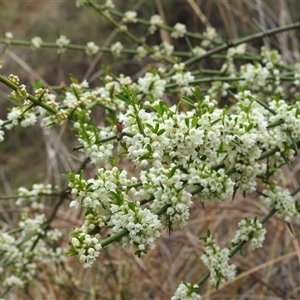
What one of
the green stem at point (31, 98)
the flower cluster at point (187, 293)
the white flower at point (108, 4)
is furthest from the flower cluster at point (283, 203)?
the white flower at point (108, 4)

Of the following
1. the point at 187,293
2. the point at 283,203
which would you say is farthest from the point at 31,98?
the point at 283,203

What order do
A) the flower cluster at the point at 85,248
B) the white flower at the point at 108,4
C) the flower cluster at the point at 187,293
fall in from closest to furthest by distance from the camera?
the flower cluster at the point at 85,248 < the flower cluster at the point at 187,293 < the white flower at the point at 108,4

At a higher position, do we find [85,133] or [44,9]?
[44,9]

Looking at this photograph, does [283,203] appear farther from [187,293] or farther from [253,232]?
[187,293]

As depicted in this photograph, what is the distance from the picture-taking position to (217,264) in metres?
1.05

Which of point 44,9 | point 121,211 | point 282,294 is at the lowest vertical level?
point 282,294

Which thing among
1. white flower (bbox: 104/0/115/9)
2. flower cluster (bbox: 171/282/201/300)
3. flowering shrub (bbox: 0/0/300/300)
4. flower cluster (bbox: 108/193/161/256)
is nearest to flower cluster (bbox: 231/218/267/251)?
flowering shrub (bbox: 0/0/300/300)

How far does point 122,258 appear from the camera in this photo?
1.98 m

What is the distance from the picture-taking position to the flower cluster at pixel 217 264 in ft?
3.42

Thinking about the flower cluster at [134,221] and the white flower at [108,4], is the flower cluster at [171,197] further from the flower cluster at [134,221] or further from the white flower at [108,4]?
the white flower at [108,4]

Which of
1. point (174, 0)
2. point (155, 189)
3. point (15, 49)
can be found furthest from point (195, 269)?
point (15, 49)

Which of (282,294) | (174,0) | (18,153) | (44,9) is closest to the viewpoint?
(282,294)

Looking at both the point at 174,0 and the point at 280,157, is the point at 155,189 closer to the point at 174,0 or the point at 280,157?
the point at 280,157

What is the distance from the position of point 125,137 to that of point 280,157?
372 mm
